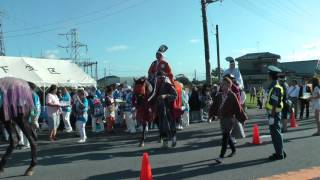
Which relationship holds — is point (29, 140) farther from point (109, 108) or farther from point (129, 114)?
point (129, 114)

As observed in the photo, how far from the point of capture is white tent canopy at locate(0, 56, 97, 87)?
69.8ft

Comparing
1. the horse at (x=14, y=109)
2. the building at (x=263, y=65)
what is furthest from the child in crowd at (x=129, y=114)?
the building at (x=263, y=65)

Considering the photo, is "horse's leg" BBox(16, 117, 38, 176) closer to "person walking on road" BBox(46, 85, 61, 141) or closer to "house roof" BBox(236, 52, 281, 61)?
"person walking on road" BBox(46, 85, 61, 141)

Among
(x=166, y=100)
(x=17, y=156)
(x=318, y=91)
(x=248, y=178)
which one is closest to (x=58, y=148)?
(x=17, y=156)

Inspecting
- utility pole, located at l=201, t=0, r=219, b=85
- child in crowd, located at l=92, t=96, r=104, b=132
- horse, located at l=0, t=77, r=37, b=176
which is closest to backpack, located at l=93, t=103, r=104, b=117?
child in crowd, located at l=92, t=96, r=104, b=132

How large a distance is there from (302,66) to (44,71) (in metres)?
62.5

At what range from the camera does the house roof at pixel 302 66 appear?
75631mm

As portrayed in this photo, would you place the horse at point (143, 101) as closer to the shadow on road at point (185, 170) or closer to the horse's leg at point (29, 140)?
the shadow on road at point (185, 170)

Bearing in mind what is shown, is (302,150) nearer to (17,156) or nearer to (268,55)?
(17,156)

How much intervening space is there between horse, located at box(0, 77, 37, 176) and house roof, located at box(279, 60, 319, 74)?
7095 centimetres

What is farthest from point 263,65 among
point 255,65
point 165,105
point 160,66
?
point 165,105

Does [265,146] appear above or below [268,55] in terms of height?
below

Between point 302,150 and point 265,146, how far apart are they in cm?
107

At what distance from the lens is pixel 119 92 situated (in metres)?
19.2
